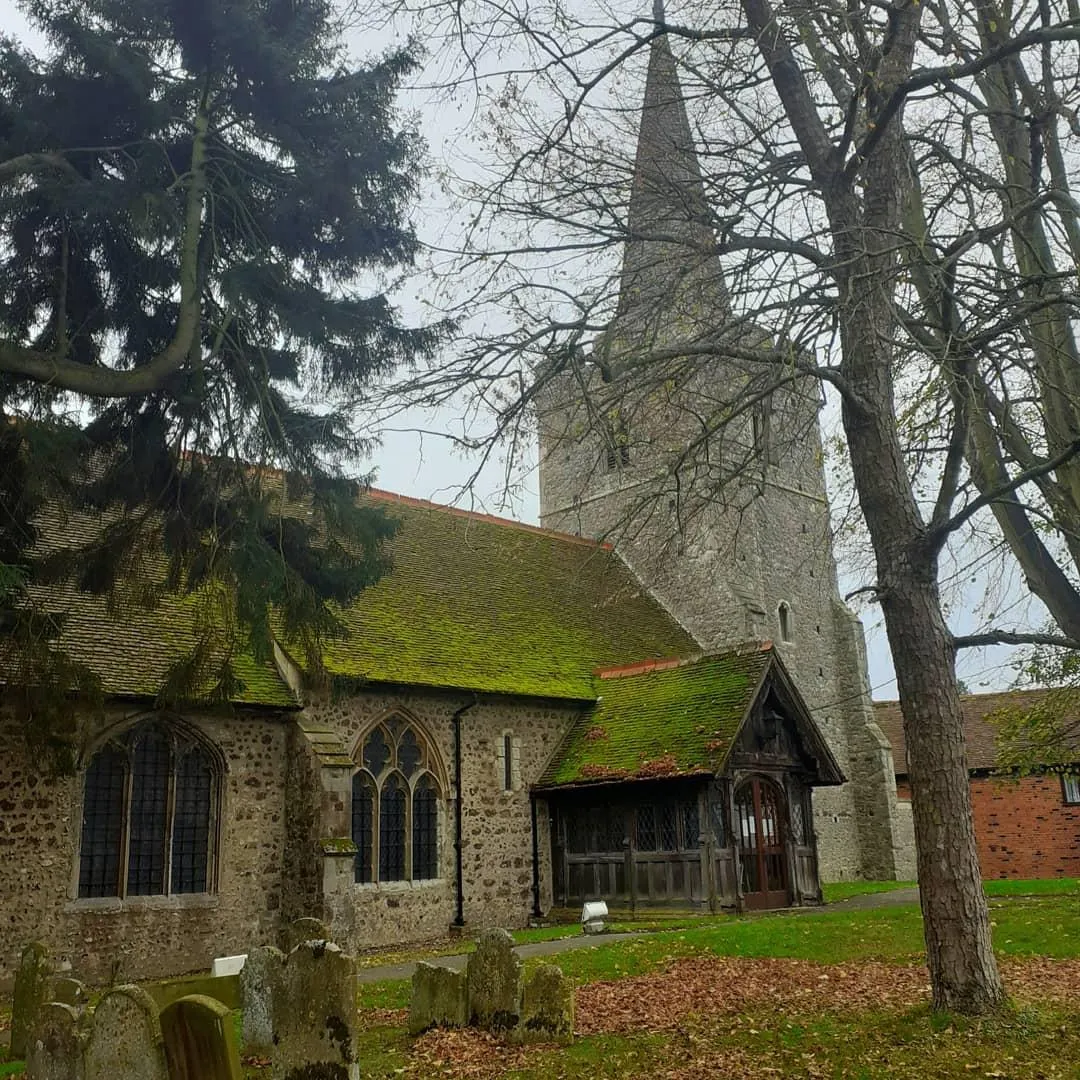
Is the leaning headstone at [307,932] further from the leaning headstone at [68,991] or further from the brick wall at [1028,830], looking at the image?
the brick wall at [1028,830]

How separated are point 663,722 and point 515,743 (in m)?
2.70

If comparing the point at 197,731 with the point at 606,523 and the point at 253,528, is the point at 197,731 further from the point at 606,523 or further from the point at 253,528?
the point at 606,523

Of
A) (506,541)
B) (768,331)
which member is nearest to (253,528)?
(768,331)

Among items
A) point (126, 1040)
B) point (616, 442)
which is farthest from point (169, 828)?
point (616, 442)

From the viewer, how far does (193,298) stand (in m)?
9.66

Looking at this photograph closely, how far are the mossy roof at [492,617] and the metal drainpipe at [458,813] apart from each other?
59 cm

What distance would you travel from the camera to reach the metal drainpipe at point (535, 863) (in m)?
18.5

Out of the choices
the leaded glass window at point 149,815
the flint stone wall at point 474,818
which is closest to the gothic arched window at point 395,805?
the flint stone wall at point 474,818

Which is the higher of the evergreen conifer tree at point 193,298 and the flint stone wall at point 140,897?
the evergreen conifer tree at point 193,298

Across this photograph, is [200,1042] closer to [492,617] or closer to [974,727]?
[492,617]

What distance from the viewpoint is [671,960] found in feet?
38.3

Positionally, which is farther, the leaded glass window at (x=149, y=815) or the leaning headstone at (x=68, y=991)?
the leaded glass window at (x=149, y=815)

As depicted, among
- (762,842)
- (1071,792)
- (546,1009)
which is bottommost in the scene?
(546,1009)

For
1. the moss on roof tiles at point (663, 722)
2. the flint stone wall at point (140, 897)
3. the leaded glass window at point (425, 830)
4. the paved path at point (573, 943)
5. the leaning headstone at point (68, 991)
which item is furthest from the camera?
the leaded glass window at point (425, 830)
